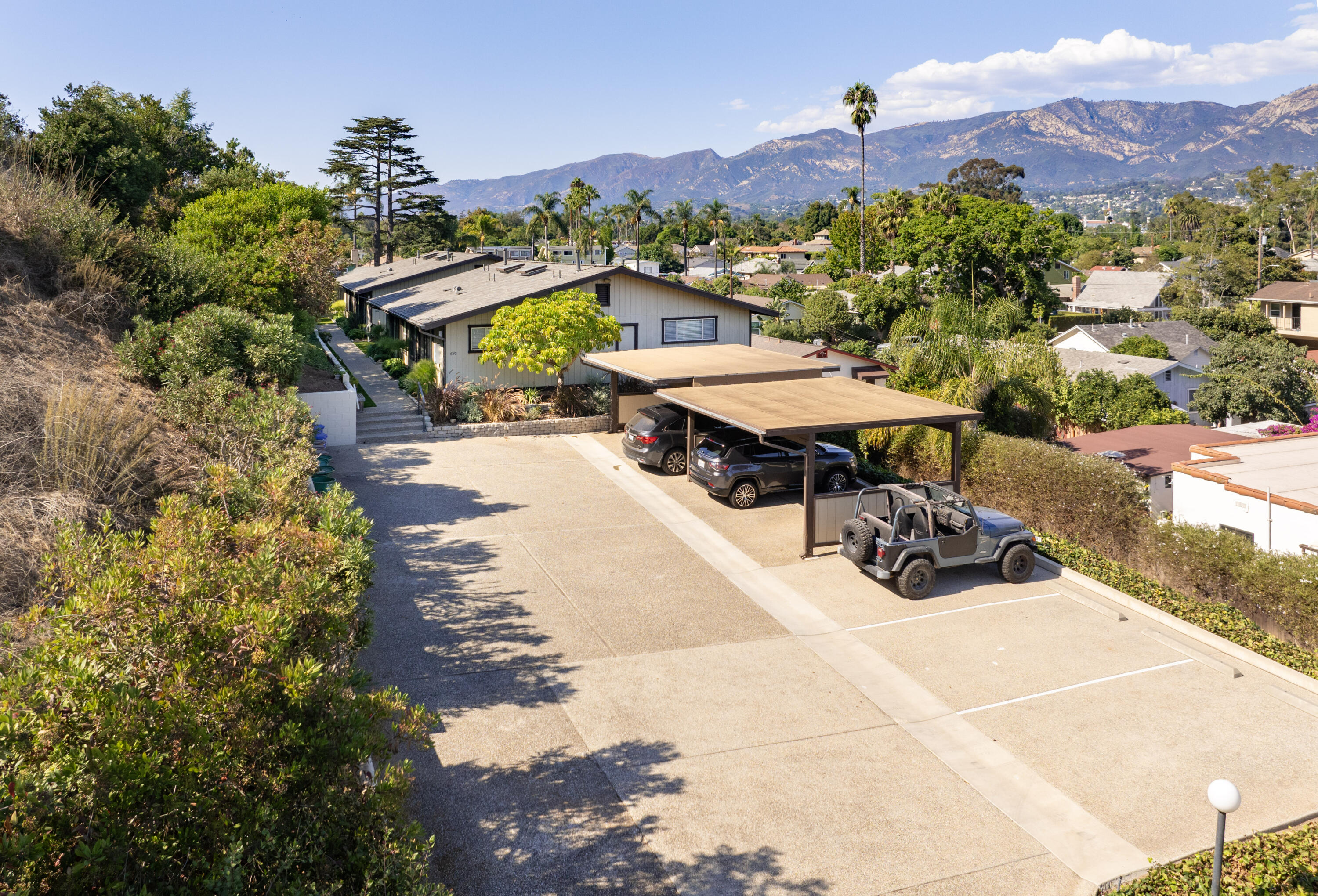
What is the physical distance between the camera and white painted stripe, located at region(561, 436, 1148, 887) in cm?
787

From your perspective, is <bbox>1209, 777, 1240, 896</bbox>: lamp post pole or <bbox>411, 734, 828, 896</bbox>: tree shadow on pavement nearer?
<bbox>1209, 777, 1240, 896</bbox>: lamp post pole

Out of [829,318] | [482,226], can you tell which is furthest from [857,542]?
[482,226]

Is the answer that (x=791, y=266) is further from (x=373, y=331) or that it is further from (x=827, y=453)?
(x=827, y=453)

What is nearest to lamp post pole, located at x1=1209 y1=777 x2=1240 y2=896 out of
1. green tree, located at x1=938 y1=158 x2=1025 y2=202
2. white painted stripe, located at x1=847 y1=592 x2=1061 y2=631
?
white painted stripe, located at x1=847 y1=592 x2=1061 y2=631

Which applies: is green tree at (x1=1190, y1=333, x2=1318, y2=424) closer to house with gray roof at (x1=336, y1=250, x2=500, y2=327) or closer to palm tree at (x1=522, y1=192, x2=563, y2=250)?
house with gray roof at (x1=336, y1=250, x2=500, y2=327)

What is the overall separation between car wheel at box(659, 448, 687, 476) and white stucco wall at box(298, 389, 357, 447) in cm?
894

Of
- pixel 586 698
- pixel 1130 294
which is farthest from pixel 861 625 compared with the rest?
Answer: pixel 1130 294

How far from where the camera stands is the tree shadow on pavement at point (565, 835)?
23.6ft

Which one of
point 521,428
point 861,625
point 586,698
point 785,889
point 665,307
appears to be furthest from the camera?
point 665,307

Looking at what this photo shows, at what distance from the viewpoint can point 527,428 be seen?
2562cm

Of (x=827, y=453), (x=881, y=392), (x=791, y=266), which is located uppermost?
(x=791, y=266)

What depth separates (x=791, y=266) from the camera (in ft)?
351

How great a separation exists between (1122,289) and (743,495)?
7298 centimetres

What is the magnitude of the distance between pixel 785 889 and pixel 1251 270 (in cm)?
8458
